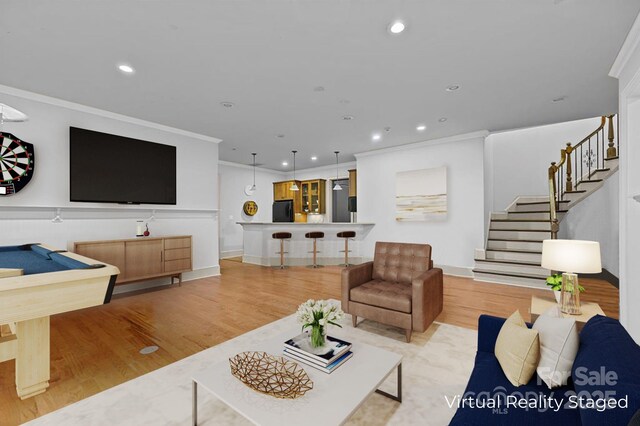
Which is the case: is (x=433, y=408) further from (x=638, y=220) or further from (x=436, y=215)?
(x=436, y=215)

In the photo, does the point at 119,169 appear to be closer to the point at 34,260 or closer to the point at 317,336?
the point at 34,260

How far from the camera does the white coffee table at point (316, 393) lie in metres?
1.27

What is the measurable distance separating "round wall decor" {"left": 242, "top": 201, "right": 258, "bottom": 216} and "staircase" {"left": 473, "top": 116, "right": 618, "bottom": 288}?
6.53 m

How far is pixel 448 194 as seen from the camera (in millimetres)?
6016

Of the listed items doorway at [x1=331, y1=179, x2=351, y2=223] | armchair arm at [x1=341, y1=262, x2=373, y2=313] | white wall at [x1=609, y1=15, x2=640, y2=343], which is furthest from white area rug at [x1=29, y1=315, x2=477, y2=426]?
doorway at [x1=331, y1=179, x2=351, y2=223]

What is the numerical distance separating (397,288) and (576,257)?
60.6 inches

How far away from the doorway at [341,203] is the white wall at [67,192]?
15.0 ft

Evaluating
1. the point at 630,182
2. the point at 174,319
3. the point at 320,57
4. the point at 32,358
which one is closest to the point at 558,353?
the point at 630,182

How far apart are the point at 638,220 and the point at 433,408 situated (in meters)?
2.61

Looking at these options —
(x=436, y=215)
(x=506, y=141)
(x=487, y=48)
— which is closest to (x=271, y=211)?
(x=436, y=215)

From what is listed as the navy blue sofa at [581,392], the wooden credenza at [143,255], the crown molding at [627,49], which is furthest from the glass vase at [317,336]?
the wooden credenza at [143,255]

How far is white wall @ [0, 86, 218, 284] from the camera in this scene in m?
3.69

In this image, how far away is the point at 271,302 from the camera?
4.08 meters

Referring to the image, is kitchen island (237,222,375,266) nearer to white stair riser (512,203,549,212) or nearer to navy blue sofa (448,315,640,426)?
white stair riser (512,203,549,212)
